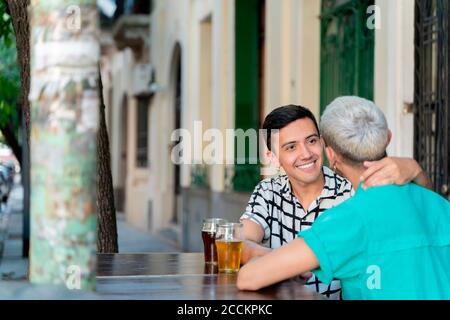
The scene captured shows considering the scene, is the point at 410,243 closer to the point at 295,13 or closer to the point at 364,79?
the point at 364,79

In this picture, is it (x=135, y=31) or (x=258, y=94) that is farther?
(x=135, y=31)

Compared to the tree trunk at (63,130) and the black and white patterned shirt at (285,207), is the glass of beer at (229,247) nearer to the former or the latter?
the black and white patterned shirt at (285,207)

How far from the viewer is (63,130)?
2033 millimetres

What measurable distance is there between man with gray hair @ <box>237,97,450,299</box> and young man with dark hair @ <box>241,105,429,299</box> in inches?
30.6

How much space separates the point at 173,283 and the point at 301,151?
0.95 meters

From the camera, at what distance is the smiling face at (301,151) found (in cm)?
351

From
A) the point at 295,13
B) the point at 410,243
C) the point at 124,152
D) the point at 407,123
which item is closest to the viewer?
the point at 410,243

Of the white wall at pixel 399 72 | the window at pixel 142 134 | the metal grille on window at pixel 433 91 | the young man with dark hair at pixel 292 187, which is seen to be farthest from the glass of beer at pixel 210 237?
the window at pixel 142 134

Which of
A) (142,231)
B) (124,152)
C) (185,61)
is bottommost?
(142,231)

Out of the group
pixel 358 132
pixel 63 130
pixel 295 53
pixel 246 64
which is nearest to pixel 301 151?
pixel 358 132

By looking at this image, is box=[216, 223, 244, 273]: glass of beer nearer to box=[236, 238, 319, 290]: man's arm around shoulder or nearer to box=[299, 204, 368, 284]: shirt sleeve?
box=[236, 238, 319, 290]: man's arm around shoulder

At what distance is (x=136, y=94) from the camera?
59.3 feet
